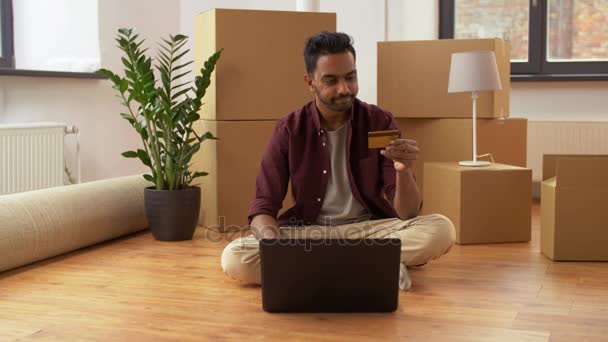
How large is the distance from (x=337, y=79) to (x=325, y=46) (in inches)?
4.8

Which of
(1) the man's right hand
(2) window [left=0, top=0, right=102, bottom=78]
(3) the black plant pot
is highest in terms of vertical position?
(2) window [left=0, top=0, right=102, bottom=78]

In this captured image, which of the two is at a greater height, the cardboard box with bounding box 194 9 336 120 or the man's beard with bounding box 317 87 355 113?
the cardboard box with bounding box 194 9 336 120

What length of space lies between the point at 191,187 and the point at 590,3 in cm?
320

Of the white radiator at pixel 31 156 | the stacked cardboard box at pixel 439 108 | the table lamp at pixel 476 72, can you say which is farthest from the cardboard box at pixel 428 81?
the white radiator at pixel 31 156

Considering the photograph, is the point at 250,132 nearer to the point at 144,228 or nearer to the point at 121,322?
the point at 144,228

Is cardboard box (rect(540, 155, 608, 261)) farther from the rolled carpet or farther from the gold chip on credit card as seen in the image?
the rolled carpet

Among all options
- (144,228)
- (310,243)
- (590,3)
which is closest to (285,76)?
(144,228)

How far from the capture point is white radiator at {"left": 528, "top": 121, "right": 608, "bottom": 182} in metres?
5.05

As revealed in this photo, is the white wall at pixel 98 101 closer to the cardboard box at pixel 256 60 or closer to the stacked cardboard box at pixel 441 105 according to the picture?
the cardboard box at pixel 256 60

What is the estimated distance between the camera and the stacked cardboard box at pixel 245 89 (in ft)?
12.6

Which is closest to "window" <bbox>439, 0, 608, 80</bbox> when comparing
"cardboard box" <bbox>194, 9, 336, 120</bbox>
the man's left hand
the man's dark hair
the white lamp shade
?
the white lamp shade

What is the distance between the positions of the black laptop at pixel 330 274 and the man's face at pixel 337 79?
21.3 inches

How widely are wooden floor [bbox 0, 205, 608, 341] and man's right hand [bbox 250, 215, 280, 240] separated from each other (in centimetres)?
22

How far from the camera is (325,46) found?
2.55 meters
